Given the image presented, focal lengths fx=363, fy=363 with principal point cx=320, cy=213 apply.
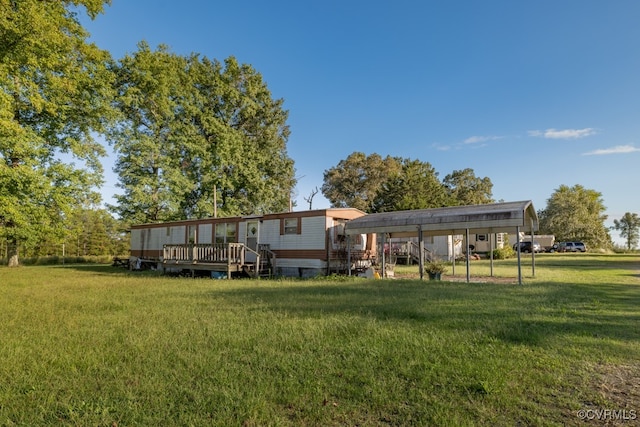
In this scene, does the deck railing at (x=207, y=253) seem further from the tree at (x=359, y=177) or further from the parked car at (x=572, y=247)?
the parked car at (x=572, y=247)

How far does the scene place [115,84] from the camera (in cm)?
2725

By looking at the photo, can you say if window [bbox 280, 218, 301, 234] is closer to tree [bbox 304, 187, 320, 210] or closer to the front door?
the front door

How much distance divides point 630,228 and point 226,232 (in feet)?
330

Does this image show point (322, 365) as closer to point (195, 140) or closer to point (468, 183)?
point (195, 140)

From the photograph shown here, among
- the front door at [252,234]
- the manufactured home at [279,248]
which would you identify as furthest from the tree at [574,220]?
the front door at [252,234]

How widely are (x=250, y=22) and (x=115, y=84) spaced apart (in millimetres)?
15935

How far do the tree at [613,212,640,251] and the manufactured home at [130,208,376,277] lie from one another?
308 ft

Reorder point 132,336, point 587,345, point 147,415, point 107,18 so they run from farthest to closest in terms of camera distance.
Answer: point 107,18
point 132,336
point 587,345
point 147,415

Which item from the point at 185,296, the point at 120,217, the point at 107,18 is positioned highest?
the point at 107,18

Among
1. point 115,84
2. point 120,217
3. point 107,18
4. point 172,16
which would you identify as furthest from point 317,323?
point 115,84

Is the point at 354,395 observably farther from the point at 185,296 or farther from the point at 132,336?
the point at 185,296

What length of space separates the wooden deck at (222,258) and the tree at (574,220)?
177 feet

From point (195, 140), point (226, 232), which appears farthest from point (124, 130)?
point (226, 232)

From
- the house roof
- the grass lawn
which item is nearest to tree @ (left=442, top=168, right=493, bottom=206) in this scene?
the house roof
